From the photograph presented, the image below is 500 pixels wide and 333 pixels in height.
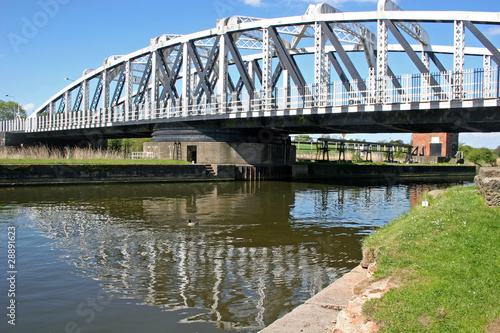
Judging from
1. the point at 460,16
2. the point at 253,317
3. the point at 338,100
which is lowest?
the point at 253,317

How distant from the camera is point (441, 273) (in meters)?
6.32

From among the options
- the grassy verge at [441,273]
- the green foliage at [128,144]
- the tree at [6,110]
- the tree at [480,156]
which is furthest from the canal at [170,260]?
the tree at [6,110]

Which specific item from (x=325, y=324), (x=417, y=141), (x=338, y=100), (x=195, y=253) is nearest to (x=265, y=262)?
(x=195, y=253)

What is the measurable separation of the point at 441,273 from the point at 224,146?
34.1 meters

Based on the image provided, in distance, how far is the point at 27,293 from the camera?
8125 mm

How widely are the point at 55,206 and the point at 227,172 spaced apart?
→ 63.3 ft

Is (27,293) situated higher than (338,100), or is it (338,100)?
(338,100)

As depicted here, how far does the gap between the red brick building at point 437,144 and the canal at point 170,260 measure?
203 ft

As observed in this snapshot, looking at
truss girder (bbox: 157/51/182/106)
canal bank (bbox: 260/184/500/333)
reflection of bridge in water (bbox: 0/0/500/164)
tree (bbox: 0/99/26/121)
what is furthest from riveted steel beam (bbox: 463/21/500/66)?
tree (bbox: 0/99/26/121)

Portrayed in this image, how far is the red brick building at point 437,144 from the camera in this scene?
77.4m

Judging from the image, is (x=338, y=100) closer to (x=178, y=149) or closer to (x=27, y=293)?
(x=178, y=149)

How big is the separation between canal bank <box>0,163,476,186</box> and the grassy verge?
26.8 m

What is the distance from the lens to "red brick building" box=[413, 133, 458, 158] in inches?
3046

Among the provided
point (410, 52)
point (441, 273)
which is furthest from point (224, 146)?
point (441, 273)
